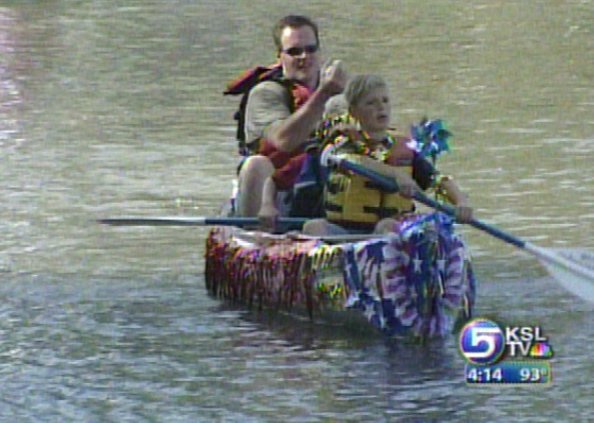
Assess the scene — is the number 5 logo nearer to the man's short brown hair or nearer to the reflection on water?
the reflection on water

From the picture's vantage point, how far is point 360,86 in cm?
998

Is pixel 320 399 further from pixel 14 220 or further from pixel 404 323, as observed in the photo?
pixel 14 220

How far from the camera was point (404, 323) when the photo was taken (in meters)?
9.76

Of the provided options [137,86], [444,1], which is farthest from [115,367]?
[444,1]

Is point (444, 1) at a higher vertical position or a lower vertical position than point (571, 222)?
higher

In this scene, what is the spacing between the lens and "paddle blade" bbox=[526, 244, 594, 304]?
10023 millimetres

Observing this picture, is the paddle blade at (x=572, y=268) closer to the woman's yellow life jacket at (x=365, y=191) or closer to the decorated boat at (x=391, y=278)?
the decorated boat at (x=391, y=278)

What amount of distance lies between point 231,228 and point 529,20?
594 inches

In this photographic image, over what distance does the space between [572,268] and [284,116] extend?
1.78m

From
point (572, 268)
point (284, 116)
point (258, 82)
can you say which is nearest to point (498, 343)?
point (572, 268)

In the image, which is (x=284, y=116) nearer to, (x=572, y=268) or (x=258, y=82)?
(x=258, y=82)

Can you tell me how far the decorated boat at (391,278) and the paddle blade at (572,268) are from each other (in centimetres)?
37

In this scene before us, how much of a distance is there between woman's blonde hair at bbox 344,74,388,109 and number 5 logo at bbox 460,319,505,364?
114 centimetres

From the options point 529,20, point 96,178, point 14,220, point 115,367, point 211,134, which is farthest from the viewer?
point 529,20
